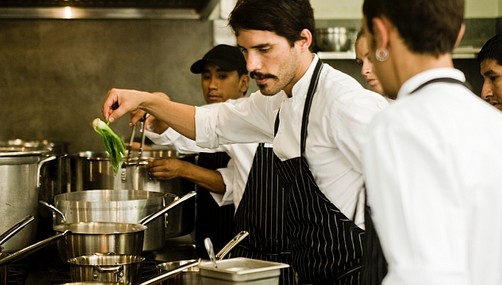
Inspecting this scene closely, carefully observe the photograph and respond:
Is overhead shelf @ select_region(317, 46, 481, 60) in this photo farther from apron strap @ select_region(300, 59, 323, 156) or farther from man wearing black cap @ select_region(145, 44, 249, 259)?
apron strap @ select_region(300, 59, 323, 156)

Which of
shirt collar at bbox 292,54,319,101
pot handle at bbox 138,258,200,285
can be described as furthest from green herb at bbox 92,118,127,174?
pot handle at bbox 138,258,200,285

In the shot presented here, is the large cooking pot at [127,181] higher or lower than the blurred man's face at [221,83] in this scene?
lower

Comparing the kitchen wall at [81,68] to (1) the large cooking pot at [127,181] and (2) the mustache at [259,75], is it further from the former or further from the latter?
(2) the mustache at [259,75]

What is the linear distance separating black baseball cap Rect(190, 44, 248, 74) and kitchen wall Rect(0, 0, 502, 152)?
1128 millimetres

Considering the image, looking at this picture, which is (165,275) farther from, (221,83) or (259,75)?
(221,83)

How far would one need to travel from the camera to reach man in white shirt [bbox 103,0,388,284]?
2.72 m

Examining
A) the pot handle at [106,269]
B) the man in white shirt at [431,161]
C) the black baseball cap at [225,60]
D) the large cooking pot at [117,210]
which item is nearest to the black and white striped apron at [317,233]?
the large cooking pot at [117,210]

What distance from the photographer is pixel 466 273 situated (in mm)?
1512

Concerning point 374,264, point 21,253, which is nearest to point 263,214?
point 21,253

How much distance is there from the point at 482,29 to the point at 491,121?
15.6 ft

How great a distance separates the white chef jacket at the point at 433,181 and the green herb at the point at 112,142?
6.28ft

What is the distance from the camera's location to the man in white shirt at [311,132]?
8.93 ft

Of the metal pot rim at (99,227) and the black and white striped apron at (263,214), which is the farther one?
the black and white striped apron at (263,214)

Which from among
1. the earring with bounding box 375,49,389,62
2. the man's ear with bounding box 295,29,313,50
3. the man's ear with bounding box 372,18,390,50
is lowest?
the earring with bounding box 375,49,389,62
